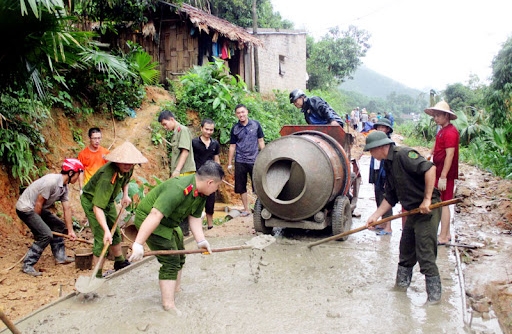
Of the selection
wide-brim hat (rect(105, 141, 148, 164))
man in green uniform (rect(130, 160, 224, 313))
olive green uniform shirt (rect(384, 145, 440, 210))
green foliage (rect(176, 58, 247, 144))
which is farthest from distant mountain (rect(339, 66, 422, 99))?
man in green uniform (rect(130, 160, 224, 313))

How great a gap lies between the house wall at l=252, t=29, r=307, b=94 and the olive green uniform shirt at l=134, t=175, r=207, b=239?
49.6ft

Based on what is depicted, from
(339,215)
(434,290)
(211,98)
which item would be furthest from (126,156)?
(211,98)

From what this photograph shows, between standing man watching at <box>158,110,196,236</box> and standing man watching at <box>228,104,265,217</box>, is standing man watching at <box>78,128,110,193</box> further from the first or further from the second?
standing man watching at <box>228,104,265,217</box>

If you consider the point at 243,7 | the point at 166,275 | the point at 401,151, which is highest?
the point at 243,7

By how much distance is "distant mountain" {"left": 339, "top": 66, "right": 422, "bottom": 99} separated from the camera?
97869mm

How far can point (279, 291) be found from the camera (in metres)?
4.34

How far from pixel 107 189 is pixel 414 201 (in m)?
3.01

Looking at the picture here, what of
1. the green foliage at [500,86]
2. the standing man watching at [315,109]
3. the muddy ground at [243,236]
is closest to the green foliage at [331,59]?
the green foliage at [500,86]

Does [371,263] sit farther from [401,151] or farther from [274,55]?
[274,55]

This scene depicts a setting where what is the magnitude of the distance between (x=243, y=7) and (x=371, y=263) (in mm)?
17480

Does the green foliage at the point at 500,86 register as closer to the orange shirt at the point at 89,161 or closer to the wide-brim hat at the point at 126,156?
the orange shirt at the point at 89,161

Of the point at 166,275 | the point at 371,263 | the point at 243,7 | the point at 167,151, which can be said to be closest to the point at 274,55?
the point at 243,7

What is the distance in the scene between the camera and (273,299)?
13.6 feet

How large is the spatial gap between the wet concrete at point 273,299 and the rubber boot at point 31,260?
997mm
